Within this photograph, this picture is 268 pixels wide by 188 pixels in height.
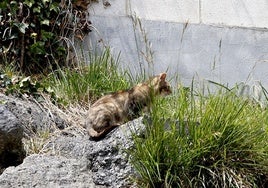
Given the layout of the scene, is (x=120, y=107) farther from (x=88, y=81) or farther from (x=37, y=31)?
(x=37, y=31)

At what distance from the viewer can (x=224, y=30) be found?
6477mm

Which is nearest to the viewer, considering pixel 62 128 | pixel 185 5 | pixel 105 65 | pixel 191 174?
pixel 191 174

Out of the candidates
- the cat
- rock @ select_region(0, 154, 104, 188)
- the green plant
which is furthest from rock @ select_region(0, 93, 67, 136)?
the green plant

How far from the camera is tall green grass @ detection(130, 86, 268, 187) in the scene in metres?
4.12

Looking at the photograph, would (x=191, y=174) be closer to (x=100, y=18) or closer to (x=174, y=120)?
(x=174, y=120)

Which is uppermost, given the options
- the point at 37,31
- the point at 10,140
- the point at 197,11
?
the point at 197,11

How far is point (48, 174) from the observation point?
4211 millimetres

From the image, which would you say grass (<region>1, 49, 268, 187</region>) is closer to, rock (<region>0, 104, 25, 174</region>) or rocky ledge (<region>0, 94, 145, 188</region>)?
rocky ledge (<region>0, 94, 145, 188</region>)

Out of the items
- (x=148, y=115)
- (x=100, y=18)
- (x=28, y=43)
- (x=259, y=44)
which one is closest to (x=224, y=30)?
(x=259, y=44)

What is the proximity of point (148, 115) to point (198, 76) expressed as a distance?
2006 mm

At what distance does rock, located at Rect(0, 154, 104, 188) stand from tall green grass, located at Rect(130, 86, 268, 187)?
1.26 feet

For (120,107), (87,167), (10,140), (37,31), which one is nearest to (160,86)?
(120,107)

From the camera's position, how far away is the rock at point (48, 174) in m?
4.15

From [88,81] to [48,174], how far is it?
5.85 feet
